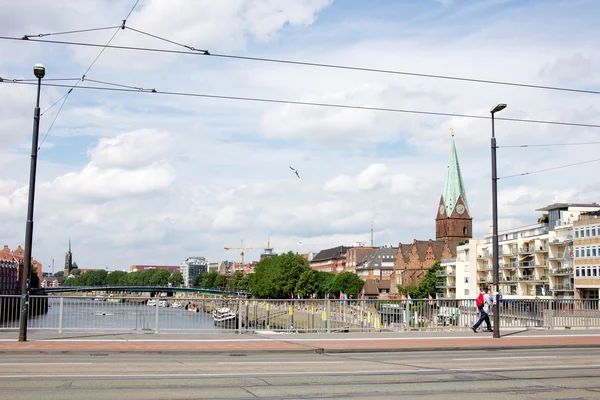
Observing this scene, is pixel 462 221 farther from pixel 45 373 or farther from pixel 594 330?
pixel 45 373

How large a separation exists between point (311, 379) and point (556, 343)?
40.7 feet

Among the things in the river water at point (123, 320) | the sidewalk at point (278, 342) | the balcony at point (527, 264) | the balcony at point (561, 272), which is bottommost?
the sidewalk at point (278, 342)

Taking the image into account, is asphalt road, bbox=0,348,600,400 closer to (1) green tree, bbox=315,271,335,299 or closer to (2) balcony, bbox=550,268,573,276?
(2) balcony, bbox=550,268,573,276

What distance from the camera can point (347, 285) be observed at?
158 m

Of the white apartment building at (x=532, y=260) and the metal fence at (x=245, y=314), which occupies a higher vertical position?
the white apartment building at (x=532, y=260)

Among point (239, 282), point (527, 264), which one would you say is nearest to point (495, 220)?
point (527, 264)

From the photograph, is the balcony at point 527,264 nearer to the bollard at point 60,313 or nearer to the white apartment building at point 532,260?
the white apartment building at point 532,260

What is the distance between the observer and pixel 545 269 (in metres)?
97.9

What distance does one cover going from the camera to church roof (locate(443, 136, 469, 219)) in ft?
559

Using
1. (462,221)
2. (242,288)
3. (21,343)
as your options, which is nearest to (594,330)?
(21,343)

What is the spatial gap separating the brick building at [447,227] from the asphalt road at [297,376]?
450 ft

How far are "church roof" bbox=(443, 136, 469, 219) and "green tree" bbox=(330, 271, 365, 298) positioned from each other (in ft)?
98.3

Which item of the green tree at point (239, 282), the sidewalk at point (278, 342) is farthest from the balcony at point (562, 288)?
the green tree at point (239, 282)

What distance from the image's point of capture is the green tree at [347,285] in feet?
516
